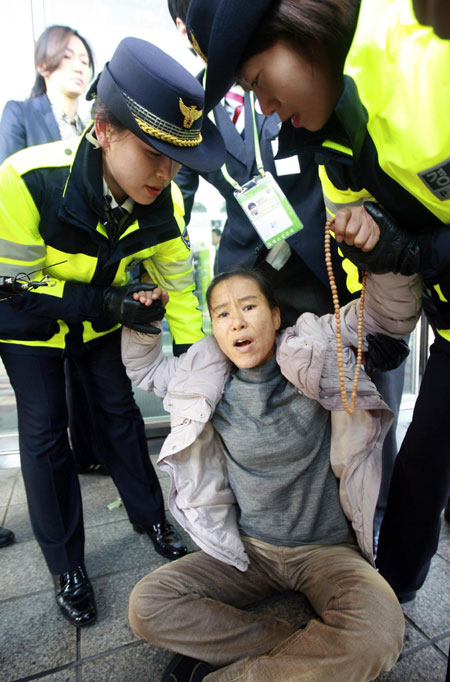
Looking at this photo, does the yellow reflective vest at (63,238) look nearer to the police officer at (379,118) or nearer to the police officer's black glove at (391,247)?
the police officer at (379,118)

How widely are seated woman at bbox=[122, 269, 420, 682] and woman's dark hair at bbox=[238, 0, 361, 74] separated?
576 millimetres

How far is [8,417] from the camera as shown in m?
3.36

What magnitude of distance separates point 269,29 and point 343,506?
1.31 m

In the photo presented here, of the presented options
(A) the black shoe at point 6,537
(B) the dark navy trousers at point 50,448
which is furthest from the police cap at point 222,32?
(A) the black shoe at point 6,537

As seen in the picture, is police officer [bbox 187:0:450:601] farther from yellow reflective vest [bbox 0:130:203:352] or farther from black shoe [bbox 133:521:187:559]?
black shoe [bbox 133:521:187:559]

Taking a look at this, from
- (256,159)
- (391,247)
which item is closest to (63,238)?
(256,159)

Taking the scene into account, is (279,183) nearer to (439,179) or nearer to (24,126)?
(439,179)

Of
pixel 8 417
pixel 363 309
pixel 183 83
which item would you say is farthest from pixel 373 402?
pixel 8 417

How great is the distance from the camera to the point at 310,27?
0.93 metres

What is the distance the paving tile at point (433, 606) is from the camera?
1530mm

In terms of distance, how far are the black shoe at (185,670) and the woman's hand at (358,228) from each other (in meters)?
1.20

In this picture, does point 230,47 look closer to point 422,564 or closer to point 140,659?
point 422,564

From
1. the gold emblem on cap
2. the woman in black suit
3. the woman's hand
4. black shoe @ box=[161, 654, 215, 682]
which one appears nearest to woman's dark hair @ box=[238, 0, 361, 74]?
the woman's hand

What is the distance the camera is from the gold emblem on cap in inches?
56.5
